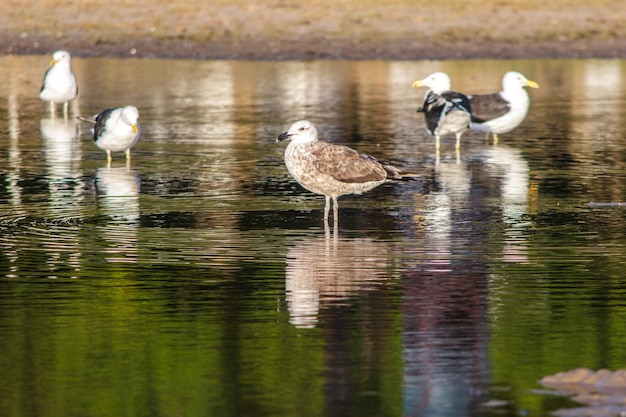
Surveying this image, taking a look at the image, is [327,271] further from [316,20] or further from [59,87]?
[316,20]

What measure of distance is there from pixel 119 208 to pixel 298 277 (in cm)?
397

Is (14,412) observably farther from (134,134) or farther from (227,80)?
(227,80)

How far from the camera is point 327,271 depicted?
10789 mm

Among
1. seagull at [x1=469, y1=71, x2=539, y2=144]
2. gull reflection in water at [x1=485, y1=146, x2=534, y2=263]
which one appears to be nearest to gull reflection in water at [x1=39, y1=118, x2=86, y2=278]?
gull reflection in water at [x1=485, y1=146, x2=534, y2=263]

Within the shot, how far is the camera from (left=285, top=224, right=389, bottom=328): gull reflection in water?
9703mm

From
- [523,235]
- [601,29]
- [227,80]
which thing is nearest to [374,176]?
[523,235]

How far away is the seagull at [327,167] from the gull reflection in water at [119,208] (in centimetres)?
160

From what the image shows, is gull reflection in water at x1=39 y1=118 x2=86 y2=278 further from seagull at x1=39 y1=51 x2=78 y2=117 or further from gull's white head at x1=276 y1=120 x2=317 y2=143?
gull's white head at x1=276 y1=120 x2=317 y2=143

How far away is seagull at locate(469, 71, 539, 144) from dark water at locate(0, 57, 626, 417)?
34 centimetres

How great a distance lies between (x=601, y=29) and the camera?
3775cm

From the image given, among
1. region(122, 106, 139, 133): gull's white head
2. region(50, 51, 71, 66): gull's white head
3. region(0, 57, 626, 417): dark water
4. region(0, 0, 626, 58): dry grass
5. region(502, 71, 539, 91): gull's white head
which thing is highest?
region(0, 0, 626, 58): dry grass

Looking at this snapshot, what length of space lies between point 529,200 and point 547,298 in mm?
4833

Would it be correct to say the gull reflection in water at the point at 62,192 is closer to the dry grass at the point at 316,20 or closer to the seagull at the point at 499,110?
the seagull at the point at 499,110

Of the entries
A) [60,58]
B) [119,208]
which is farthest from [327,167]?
[60,58]
